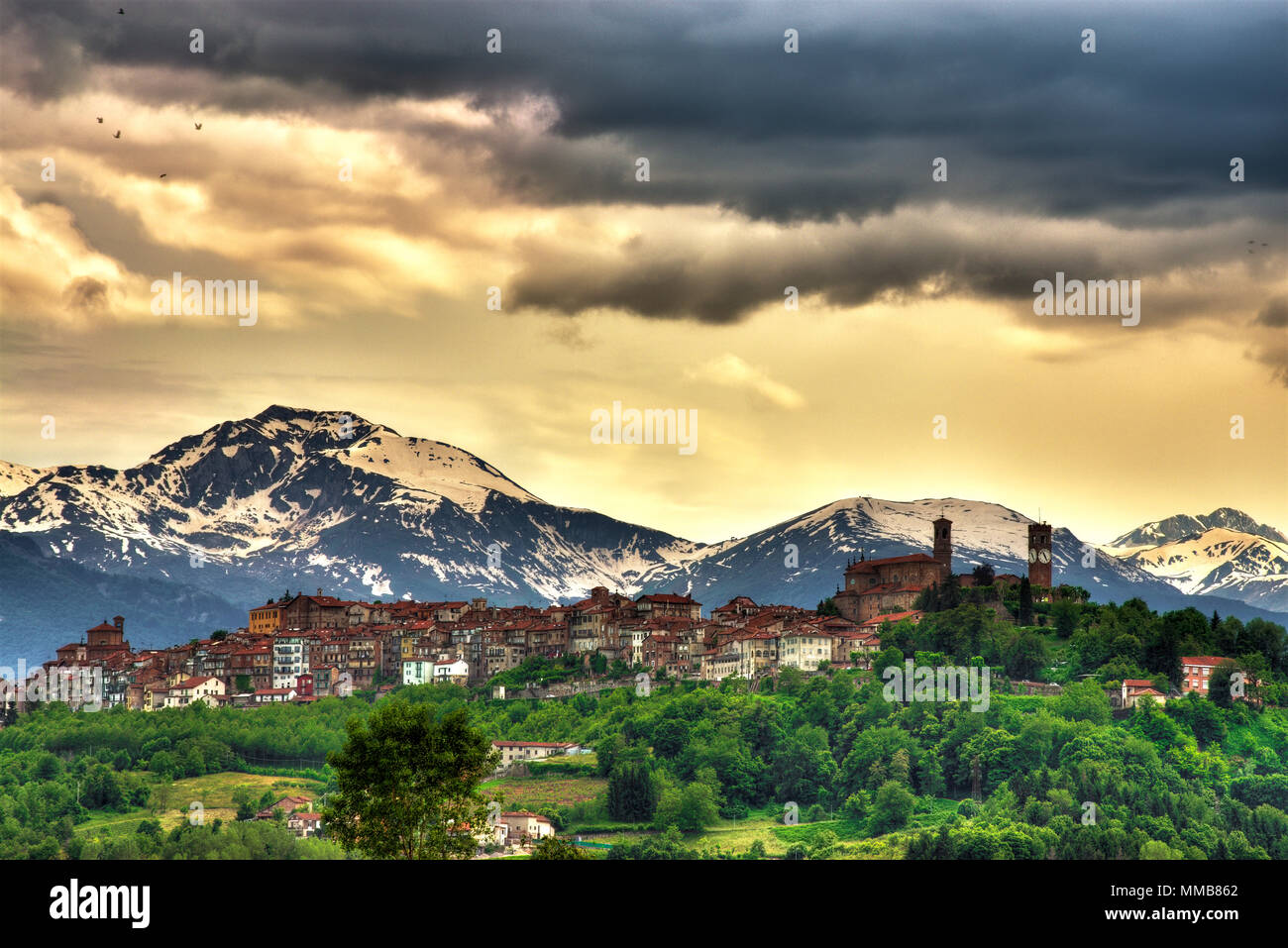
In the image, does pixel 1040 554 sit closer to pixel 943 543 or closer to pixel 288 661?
pixel 943 543

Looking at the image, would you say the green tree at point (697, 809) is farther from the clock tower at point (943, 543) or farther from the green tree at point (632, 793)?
the clock tower at point (943, 543)

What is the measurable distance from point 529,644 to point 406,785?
258 ft

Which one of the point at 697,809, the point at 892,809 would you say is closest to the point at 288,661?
the point at 697,809

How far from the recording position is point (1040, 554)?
10669 centimetres

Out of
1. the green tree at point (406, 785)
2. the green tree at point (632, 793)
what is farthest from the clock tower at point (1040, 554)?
the green tree at point (406, 785)

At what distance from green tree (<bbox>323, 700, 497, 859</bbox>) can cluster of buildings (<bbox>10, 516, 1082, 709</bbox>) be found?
2520 inches

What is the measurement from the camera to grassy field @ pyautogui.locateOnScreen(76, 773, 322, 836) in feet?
279

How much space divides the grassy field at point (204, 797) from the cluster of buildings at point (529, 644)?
15985 millimetres

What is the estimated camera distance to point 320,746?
98.6 metres

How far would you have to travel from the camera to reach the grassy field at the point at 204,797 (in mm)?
85125

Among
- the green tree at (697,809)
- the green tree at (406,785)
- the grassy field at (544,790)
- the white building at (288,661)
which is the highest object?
the white building at (288,661)
